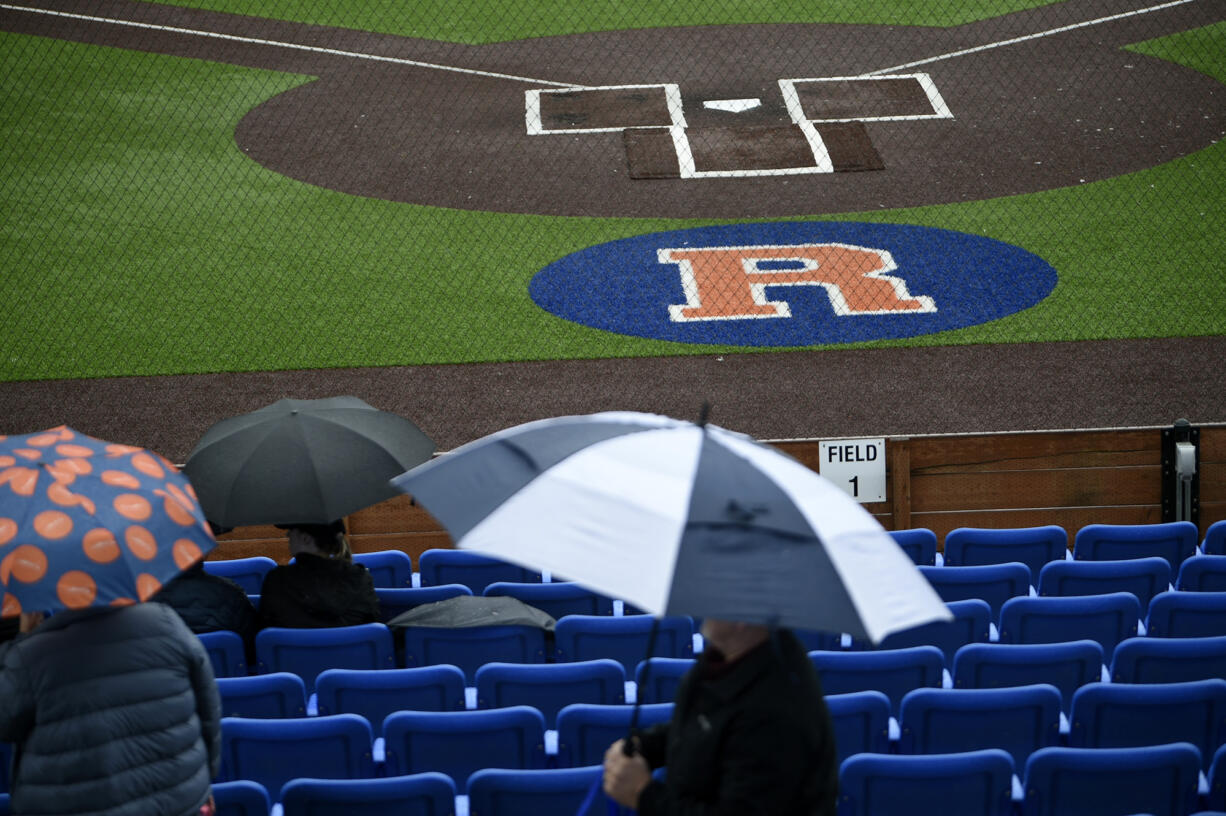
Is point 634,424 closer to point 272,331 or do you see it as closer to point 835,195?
point 272,331

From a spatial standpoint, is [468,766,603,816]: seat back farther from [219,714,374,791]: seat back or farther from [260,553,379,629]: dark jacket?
[260,553,379,629]: dark jacket

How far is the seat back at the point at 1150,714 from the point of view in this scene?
16.8 feet

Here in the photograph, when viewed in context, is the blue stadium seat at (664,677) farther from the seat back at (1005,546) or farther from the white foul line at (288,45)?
the white foul line at (288,45)

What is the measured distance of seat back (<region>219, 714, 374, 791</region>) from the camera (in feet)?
16.4

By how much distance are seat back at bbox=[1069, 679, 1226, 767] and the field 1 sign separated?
3606 millimetres

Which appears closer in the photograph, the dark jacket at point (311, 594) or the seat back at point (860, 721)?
the seat back at point (860, 721)

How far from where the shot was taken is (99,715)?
383cm

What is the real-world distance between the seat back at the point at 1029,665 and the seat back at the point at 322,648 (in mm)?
2300

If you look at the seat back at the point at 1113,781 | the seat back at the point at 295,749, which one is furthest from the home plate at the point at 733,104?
the seat back at the point at 1113,781

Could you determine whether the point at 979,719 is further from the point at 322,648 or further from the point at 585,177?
the point at 585,177

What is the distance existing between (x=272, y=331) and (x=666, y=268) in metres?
3.83

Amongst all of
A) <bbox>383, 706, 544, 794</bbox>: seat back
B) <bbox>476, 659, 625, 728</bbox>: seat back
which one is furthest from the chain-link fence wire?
<bbox>383, 706, 544, 794</bbox>: seat back

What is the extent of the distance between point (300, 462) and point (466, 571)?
159 cm

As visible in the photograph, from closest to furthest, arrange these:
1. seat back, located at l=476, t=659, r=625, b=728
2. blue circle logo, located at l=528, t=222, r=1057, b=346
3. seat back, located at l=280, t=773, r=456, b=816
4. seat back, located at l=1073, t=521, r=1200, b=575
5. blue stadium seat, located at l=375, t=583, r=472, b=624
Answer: seat back, located at l=280, t=773, r=456, b=816
seat back, located at l=476, t=659, r=625, b=728
blue stadium seat, located at l=375, t=583, r=472, b=624
seat back, located at l=1073, t=521, r=1200, b=575
blue circle logo, located at l=528, t=222, r=1057, b=346
